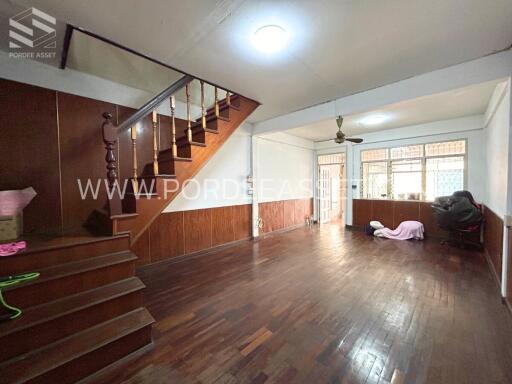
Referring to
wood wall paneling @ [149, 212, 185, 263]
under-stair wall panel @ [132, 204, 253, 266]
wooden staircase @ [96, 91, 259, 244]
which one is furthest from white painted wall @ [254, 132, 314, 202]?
wood wall paneling @ [149, 212, 185, 263]

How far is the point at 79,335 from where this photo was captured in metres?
1.48

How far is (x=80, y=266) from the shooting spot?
1.66 meters

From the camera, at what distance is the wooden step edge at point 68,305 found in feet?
4.20

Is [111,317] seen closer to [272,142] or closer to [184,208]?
[184,208]

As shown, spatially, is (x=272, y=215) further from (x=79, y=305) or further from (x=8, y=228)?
(x=8, y=228)

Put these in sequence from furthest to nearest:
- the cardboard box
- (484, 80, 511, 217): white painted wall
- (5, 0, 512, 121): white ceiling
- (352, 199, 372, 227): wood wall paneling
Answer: (352, 199, 372, 227): wood wall paneling → (484, 80, 511, 217): white painted wall → the cardboard box → (5, 0, 512, 121): white ceiling

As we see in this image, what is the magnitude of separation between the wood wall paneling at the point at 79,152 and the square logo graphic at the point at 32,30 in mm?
538

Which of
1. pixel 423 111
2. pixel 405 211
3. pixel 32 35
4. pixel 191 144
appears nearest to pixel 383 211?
pixel 405 211

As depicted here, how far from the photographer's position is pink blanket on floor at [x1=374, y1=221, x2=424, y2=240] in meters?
4.99

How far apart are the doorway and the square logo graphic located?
6656 mm

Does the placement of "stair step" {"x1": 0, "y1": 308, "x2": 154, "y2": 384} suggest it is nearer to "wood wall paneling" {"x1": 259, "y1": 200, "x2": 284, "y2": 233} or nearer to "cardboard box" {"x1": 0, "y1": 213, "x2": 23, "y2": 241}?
"cardboard box" {"x1": 0, "y1": 213, "x2": 23, "y2": 241}

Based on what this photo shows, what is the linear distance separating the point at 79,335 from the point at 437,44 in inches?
156

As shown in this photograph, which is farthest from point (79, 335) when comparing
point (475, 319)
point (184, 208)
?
point (475, 319)

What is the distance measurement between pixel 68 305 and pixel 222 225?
3002 millimetres
